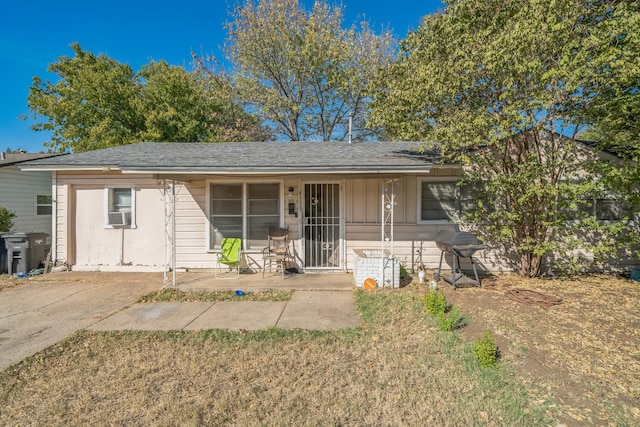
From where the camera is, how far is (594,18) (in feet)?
17.3

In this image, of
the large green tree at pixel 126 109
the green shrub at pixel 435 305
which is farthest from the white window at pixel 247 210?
the large green tree at pixel 126 109

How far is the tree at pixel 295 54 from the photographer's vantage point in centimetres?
1548

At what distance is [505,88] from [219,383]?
6.29 metres

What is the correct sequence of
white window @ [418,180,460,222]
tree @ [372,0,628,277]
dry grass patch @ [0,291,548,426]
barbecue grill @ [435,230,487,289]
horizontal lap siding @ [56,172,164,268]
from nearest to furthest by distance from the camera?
dry grass patch @ [0,291,548,426] < tree @ [372,0,628,277] < barbecue grill @ [435,230,487,289] < white window @ [418,180,460,222] < horizontal lap siding @ [56,172,164,268]

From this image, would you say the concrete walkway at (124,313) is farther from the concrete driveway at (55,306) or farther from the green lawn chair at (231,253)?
the green lawn chair at (231,253)

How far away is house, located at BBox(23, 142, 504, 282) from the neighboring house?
5.14m

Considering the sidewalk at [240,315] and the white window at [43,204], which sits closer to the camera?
the sidewalk at [240,315]

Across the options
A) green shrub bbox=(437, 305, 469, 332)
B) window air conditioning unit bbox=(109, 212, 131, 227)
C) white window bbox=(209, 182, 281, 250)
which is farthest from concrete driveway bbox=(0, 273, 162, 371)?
green shrub bbox=(437, 305, 469, 332)

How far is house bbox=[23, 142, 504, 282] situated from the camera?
286 inches

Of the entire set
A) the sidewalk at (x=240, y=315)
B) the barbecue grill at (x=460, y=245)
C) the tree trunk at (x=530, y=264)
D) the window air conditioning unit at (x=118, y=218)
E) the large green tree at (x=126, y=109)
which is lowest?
the sidewalk at (x=240, y=315)

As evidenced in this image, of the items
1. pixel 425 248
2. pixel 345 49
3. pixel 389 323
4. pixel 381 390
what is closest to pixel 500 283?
pixel 425 248

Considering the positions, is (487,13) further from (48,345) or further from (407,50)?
(48,345)

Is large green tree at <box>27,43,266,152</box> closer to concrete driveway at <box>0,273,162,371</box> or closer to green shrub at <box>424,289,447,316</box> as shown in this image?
concrete driveway at <box>0,273,162,371</box>

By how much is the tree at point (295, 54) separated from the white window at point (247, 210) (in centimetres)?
999
